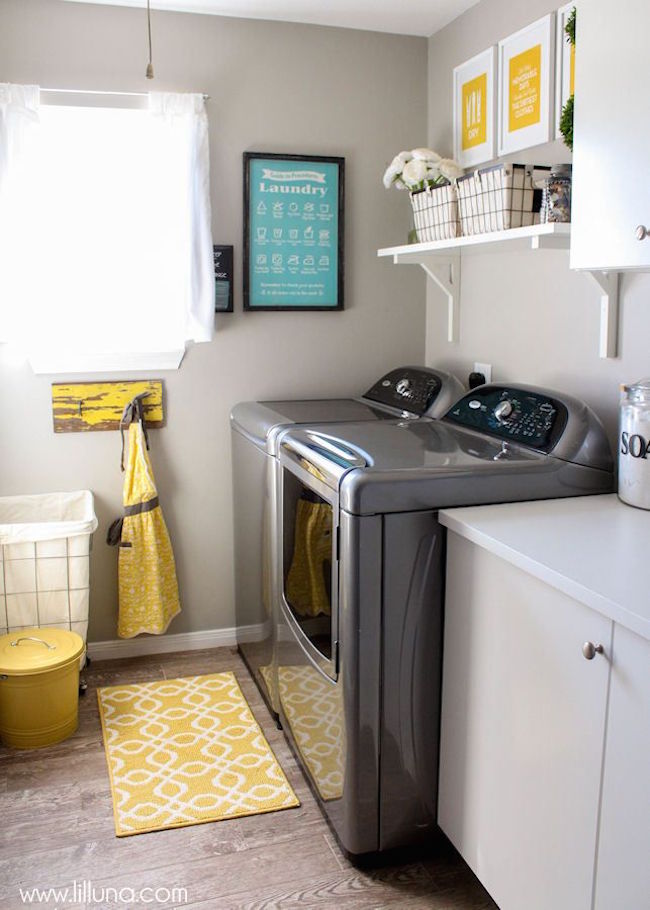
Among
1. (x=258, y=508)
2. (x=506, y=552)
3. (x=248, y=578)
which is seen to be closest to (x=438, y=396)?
(x=258, y=508)

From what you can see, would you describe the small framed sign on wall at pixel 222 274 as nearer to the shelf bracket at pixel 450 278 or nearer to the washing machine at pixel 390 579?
the shelf bracket at pixel 450 278

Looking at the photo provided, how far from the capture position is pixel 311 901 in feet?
6.65

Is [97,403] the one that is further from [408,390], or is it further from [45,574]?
[408,390]

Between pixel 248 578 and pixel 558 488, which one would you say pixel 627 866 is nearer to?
pixel 558 488

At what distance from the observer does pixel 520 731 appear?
5.61ft

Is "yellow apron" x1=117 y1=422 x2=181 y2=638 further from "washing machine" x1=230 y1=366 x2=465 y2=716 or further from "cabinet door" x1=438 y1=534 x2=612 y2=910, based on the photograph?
"cabinet door" x1=438 y1=534 x2=612 y2=910

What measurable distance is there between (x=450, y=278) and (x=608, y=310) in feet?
3.24

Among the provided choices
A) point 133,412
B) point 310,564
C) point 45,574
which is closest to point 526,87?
point 310,564

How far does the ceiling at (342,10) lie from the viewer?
295cm

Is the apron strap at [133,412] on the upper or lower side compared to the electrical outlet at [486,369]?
lower

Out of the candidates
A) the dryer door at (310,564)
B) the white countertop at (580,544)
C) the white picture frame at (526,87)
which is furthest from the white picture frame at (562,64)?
the dryer door at (310,564)

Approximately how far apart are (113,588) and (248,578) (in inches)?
21.7

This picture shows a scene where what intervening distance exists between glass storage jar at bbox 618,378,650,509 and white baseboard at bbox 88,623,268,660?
1.61 m

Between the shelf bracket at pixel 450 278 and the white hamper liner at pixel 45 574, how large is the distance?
56.0 inches
